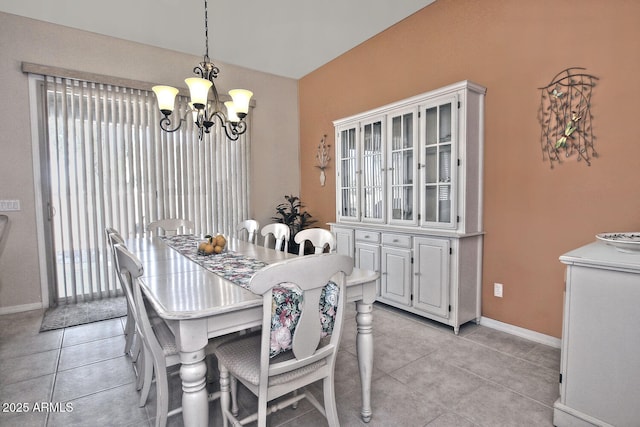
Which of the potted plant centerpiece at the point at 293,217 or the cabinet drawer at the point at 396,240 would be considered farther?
the potted plant centerpiece at the point at 293,217

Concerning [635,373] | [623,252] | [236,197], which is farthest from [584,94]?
[236,197]

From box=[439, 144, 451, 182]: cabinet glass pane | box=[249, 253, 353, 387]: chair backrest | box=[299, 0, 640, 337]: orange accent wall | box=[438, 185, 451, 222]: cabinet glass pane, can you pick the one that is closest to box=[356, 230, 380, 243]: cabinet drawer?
box=[438, 185, 451, 222]: cabinet glass pane

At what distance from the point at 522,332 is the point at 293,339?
2.31 metres

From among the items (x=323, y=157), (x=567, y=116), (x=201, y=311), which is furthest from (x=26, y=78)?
(x=567, y=116)

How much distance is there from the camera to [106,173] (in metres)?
3.82

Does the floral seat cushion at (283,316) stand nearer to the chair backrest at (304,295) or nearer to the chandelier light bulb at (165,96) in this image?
the chair backrest at (304,295)

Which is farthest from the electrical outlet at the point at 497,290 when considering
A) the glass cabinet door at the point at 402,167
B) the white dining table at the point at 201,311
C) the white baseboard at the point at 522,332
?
the white dining table at the point at 201,311

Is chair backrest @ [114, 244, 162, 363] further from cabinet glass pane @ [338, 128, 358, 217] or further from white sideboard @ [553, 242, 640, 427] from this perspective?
cabinet glass pane @ [338, 128, 358, 217]

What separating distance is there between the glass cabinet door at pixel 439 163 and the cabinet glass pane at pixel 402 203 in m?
0.16

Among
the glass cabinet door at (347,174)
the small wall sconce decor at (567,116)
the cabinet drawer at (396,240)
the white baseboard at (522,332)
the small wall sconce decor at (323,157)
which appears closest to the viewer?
the small wall sconce decor at (567,116)

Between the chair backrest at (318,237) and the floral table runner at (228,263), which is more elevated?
the chair backrest at (318,237)

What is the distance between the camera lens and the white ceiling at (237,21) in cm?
318

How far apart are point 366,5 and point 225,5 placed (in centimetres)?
141

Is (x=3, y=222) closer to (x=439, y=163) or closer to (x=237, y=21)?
(x=237, y=21)
